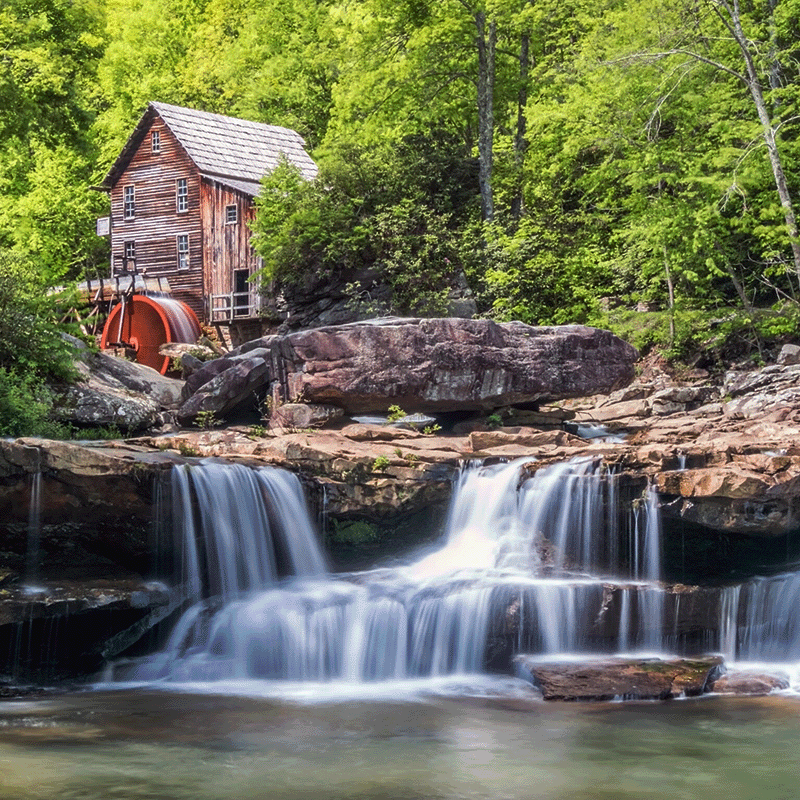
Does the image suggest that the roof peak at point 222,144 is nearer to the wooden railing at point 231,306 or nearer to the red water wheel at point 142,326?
the wooden railing at point 231,306

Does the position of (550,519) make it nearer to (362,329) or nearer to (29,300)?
(362,329)

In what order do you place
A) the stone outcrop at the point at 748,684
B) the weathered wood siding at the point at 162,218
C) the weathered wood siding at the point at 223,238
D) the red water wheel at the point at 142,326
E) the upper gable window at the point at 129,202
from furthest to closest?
1. the upper gable window at the point at 129,202
2. the weathered wood siding at the point at 162,218
3. the weathered wood siding at the point at 223,238
4. the red water wheel at the point at 142,326
5. the stone outcrop at the point at 748,684

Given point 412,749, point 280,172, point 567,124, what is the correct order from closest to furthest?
point 412,749, point 567,124, point 280,172

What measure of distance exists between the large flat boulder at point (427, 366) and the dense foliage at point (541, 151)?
5177 millimetres

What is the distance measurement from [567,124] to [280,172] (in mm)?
7102

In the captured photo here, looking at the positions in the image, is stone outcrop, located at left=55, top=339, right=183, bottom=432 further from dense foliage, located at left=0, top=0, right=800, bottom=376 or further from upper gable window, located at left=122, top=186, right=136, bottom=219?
upper gable window, located at left=122, top=186, right=136, bottom=219

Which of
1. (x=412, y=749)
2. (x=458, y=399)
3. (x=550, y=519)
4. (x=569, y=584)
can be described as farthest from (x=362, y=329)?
(x=412, y=749)

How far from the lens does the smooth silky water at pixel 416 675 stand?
8305mm

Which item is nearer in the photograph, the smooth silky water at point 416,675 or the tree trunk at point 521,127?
the smooth silky water at point 416,675

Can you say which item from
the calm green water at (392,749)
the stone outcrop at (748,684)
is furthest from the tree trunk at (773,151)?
the calm green water at (392,749)

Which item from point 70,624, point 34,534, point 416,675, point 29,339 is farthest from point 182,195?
point 416,675

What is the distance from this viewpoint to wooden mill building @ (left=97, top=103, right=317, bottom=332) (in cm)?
3391

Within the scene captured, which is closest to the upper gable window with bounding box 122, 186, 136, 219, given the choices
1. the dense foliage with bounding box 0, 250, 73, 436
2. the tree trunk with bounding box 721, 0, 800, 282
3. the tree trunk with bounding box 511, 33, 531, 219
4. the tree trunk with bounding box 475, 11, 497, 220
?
the tree trunk with bounding box 511, 33, 531, 219

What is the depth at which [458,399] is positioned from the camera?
18.0 meters
